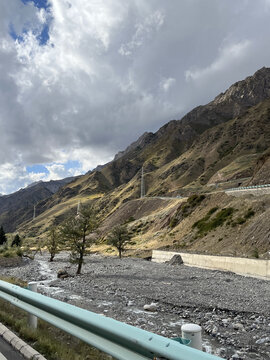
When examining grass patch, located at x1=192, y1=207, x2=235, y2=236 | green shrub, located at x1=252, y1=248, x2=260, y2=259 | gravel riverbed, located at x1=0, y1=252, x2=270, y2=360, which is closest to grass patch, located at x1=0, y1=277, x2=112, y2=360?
gravel riverbed, located at x1=0, y1=252, x2=270, y2=360

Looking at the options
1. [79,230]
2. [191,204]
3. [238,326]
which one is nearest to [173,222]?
[191,204]

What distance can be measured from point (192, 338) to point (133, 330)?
2.30 feet

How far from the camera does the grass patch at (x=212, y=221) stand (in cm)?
5555

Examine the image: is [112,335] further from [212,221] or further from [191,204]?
[191,204]

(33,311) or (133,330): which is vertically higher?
(133,330)

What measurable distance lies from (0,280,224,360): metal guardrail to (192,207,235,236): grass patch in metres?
51.6

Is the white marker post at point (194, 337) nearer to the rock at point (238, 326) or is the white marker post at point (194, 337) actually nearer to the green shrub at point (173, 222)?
the rock at point (238, 326)

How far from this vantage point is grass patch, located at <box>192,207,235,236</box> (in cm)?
5555

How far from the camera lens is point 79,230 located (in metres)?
35.6

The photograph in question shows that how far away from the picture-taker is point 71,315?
4.93m

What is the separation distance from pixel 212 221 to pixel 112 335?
185 feet

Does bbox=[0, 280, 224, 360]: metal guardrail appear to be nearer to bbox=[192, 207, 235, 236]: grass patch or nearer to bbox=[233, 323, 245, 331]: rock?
bbox=[233, 323, 245, 331]: rock

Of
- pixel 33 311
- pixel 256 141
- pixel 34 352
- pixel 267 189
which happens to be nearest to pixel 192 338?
pixel 34 352

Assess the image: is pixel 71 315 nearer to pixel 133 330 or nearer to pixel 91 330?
pixel 91 330
